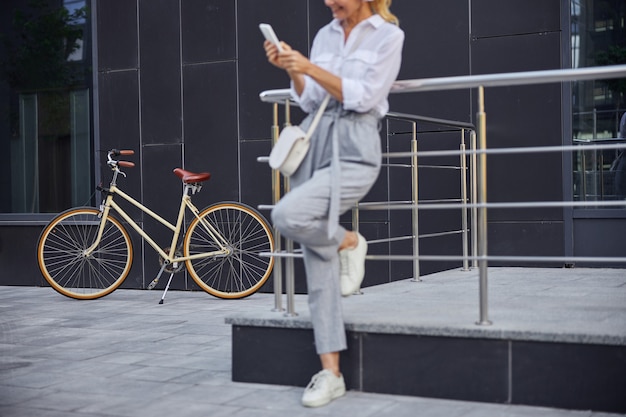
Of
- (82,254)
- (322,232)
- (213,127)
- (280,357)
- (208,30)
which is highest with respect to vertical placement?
(208,30)

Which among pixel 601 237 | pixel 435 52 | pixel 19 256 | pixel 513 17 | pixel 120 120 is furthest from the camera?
pixel 19 256

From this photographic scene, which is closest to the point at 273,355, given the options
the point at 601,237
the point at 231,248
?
the point at 231,248

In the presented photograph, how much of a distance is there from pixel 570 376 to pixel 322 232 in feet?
4.03

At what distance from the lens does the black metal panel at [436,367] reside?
416 centimetres

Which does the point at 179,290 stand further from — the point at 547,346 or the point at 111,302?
the point at 547,346

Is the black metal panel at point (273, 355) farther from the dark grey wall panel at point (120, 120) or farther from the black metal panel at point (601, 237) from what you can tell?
the dark grey wall panel at point (120, 120)

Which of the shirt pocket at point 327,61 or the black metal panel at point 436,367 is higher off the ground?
the shirt pocket at point 327,61

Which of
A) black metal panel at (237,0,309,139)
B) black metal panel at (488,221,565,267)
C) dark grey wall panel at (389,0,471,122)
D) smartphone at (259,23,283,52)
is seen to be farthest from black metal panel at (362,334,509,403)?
black metal panel at (237,0,309,139)

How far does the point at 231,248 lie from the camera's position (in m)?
8.09

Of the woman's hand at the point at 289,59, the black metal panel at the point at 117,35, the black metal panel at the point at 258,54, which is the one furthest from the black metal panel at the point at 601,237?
the black metal panel at the point at 117,35

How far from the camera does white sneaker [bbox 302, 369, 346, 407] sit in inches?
165

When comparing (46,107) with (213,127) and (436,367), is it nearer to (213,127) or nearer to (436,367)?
(213,127)

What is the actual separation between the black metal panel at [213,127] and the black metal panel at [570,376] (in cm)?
506

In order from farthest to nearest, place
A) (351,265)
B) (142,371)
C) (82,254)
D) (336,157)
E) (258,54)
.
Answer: (258,54), (82,254), (142,371), (351,265), (336,157)
